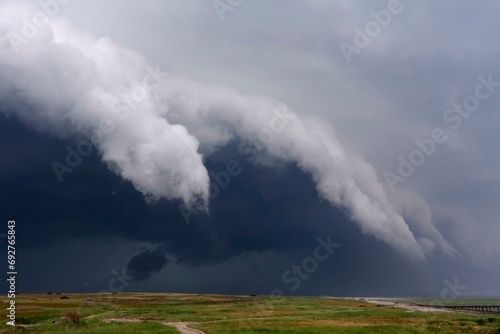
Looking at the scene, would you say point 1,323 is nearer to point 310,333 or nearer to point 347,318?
point 310,333

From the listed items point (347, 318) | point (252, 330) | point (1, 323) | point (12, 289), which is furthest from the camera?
point (347, 318)

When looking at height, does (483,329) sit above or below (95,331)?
below

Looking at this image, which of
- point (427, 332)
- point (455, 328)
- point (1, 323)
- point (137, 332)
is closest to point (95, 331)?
point (137, 332)

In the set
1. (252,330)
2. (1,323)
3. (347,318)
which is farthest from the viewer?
(347,318)

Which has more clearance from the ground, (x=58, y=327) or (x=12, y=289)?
(x=12, y=289)

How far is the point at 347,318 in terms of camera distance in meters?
87.4

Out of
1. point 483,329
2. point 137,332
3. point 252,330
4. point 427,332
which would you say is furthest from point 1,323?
point 483,329

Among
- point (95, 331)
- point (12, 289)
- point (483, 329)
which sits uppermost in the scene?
point (12, 289)

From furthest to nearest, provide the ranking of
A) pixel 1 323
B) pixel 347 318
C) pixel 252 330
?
pixel 347 318, pixel 1 323, pixel 252 330

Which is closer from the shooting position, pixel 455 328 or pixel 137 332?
pixel 137 332

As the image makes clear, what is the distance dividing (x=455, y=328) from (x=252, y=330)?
107 feet

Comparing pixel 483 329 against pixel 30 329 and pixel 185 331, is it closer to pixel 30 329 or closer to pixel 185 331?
pixel 185 331

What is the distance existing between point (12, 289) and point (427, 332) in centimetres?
5552

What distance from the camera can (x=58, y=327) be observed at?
66.5 meters
